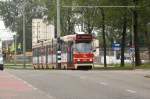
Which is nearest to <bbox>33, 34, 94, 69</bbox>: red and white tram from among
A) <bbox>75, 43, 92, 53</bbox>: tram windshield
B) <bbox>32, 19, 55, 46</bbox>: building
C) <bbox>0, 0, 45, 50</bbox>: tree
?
<bbox>75, 43, 92, 53</bbox>: tram windshield

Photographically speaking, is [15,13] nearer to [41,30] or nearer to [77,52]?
[41,30]

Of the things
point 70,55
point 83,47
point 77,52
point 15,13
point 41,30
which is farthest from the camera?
point 15,13

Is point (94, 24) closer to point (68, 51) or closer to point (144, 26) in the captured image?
point (144, 26)

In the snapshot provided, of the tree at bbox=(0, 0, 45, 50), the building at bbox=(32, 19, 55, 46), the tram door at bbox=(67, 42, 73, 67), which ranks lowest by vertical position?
the tram door at bbox=(67, 42, 73, 67)

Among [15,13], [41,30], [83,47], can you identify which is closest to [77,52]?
[83,47]

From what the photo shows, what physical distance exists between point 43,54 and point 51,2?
27111 millimetres

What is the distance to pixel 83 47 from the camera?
196 ft

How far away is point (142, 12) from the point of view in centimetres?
6762

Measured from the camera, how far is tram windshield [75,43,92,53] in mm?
59281

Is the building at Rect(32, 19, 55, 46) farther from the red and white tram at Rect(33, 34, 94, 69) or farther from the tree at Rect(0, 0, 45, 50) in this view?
the red and white tram at Rect(33, 34, 94, 69)

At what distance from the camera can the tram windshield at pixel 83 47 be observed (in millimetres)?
59281

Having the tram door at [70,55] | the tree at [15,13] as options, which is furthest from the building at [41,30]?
the tram door at [70,55]

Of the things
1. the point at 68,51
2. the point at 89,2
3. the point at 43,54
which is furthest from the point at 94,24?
the point at 68,51

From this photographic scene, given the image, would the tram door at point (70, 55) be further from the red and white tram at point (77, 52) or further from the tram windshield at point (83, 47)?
the tram windshield at point (83, 47)
